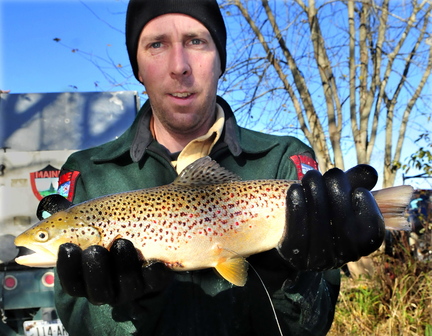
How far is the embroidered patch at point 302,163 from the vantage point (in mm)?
3092

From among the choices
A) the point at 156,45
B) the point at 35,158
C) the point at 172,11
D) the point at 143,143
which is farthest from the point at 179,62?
the point at 35,158

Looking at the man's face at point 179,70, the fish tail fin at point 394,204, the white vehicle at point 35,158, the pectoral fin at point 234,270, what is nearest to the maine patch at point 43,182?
the white vehicle at point 35,158

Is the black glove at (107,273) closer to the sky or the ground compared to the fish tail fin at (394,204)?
closer to the ground

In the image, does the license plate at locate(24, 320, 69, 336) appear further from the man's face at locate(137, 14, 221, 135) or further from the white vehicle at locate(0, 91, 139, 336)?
the man's face at locate(137, 14, 221, 135)

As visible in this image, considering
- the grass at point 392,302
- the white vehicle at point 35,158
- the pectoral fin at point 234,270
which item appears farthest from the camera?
the grass at point 392,302

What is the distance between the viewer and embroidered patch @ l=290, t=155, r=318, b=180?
3.09 meters

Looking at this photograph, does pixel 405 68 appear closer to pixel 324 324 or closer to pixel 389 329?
pixel 389 329

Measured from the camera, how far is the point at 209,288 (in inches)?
112

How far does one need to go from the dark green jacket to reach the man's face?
0.79 ft

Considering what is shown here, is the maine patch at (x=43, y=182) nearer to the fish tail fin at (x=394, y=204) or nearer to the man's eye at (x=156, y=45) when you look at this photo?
the man's eye at (x=156, y=45)

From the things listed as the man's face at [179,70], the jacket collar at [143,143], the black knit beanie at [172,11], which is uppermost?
the black knit beanie at [172,11]

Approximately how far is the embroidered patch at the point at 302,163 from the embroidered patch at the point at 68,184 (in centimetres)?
147

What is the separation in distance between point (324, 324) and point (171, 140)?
1.51 m

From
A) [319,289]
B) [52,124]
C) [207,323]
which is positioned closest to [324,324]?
[319,289]
